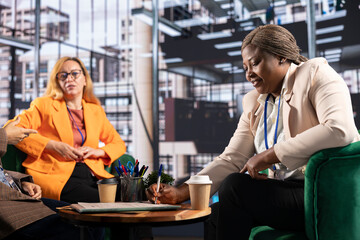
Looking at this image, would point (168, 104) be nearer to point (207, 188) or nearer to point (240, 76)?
point (240, 76)

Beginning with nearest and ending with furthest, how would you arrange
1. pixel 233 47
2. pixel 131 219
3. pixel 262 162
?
pixel 131 219 < pixel 262 162 < pixel 233 47

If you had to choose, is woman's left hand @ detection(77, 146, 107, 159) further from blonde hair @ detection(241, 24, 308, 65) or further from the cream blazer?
blonde hair @ detection(241, 24, 308, 65)

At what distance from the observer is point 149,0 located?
413cm

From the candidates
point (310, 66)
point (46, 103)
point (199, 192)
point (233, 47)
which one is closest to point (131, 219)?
point (199, 192)

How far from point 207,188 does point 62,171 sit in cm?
129

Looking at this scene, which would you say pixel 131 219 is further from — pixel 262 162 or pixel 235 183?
pixel 262 162

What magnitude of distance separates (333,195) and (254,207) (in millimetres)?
272

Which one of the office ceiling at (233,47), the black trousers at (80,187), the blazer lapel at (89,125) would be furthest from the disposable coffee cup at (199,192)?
the office ceiling at (233,47)

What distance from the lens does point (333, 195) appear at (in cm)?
128

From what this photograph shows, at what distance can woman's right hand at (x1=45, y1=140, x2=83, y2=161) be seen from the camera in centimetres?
230

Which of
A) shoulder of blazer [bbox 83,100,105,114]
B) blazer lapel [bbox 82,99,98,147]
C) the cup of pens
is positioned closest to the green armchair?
the cup of pens

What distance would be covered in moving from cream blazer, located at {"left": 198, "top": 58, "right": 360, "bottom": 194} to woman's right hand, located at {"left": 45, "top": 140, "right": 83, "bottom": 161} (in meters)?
0.98

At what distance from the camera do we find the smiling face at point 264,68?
1.58 m


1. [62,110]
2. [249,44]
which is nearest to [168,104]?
[62,110]
